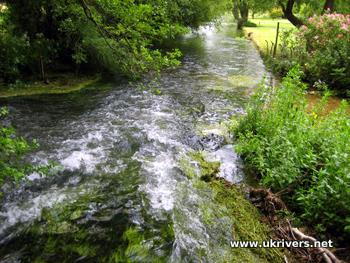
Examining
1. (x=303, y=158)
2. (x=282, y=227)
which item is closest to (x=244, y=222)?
(x=282, y=227)

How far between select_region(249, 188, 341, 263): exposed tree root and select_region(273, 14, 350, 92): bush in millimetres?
8340

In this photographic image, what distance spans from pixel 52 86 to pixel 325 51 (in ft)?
36.1

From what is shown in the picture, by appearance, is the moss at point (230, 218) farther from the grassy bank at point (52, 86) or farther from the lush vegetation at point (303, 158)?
the grassy bank at point (52, 86)

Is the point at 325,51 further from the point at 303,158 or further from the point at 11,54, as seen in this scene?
the point at 11,54

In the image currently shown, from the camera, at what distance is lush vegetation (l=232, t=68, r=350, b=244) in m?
4.37

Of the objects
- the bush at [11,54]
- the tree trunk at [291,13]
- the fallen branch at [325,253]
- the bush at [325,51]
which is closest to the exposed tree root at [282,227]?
the fallen branch at [325,253]

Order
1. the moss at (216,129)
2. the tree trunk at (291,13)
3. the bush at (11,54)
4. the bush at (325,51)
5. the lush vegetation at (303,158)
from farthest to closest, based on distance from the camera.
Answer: the tree trunk at (291,13) → the bush at (325,51) → the bush at (11,54) → the moss at (216,129) → the lush vegetation at (303,158)

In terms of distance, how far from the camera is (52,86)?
11.4 m

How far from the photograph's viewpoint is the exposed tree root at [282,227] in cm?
383

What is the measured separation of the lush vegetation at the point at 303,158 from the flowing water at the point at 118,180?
2.51 ft

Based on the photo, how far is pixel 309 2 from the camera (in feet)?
70.2

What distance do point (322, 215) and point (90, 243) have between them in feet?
11.0

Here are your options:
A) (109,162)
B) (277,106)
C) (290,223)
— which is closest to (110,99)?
(109,162)

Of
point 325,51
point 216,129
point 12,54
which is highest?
point 12,54
